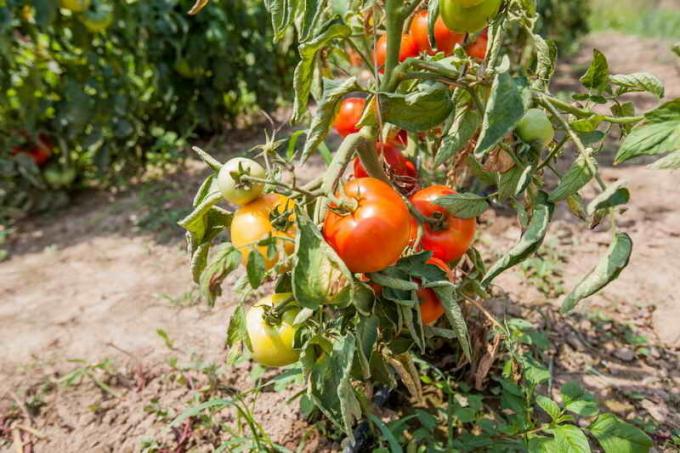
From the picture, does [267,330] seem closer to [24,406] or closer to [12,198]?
[24,406]

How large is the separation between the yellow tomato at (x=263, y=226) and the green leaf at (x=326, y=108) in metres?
0.09

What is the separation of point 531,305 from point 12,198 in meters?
2.35

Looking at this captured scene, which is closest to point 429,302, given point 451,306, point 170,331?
point 451,306

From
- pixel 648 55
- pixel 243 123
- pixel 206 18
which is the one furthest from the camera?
pixel 648 55

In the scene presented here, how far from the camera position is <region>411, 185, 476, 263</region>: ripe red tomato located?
0.89 meters

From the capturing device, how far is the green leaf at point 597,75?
2.48 feet

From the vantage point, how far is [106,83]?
2463mm

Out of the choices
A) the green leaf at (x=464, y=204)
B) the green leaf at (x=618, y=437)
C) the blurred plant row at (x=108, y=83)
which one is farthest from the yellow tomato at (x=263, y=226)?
the blurred plant row at (x=108, y=83)

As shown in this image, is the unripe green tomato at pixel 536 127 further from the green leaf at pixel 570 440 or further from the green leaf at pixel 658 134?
the green leaf at pixel 570 440

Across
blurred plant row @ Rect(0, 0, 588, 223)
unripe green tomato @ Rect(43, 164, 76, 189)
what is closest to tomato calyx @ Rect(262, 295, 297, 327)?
blurred plant row @ Rect(0, 0, 588, 223)

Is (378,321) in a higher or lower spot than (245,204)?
lower

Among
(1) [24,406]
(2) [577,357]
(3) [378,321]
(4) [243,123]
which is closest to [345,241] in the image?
(3) [378,321]

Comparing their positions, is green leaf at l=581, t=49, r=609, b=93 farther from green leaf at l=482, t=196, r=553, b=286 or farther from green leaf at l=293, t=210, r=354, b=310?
green leaf at l=293, t=210, r=354, b=310

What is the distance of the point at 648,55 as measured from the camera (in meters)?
5.02
